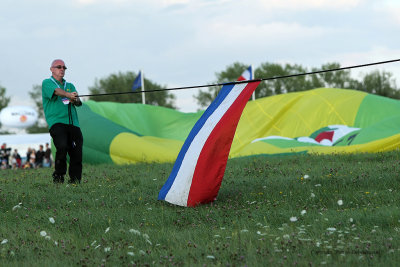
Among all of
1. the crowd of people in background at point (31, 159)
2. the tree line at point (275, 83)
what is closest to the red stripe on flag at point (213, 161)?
the crowd of people in background at point (31, 159)

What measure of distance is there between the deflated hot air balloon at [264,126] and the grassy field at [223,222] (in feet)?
15.2

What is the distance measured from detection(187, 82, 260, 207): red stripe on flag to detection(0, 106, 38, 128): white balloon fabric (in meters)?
50.1

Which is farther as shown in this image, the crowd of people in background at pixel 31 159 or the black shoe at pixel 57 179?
the crowd of people in background at pixel 31 159

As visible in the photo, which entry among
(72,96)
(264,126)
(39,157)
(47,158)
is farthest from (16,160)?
(72,96)

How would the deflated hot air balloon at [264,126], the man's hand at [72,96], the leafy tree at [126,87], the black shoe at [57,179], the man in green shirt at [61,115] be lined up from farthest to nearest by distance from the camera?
the leafy tree at [126,87], the deflated hot air balloon at [264,126], the black shoe at [57,179], the man in green shirt at [61,115], the man's hand at [72,96]

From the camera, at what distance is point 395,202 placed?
554cm

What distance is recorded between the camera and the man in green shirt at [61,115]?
777 cm

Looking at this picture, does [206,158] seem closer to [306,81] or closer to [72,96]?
[72,96]

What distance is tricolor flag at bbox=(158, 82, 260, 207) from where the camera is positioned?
604 cm

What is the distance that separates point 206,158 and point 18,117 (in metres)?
50.4

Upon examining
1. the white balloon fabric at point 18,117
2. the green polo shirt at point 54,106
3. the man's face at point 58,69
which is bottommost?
the white balloon fabric at point 18,117

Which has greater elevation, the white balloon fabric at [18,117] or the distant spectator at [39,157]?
the white balloon fabric at [18,117]

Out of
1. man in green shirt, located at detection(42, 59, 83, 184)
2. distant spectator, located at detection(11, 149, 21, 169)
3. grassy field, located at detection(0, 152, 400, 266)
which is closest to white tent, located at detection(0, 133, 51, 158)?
distant spectator, located at detection(11, 149, 21, 169)

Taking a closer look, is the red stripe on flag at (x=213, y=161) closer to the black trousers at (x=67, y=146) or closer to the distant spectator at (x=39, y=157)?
the black trousers at (x=67, y=146)
